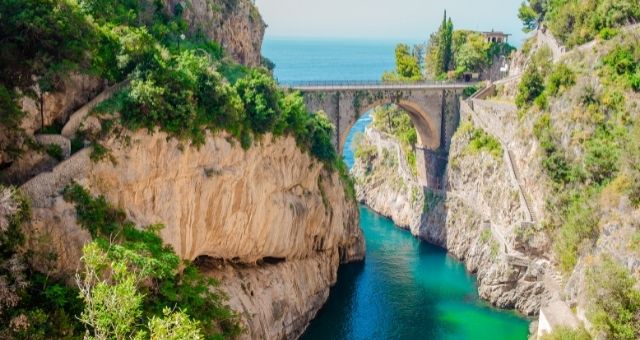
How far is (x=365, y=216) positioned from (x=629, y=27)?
2797cm

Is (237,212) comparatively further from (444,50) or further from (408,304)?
(444,50)

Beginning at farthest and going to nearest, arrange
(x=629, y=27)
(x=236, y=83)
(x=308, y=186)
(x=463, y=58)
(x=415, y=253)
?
1. (x=463, y=58)
2. (x=415, y=253)
3. (x=629, y=27)
4. (x=308, y=186)
5. (x=236, y=83)

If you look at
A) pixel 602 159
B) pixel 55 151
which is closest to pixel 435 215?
pixel 602 159

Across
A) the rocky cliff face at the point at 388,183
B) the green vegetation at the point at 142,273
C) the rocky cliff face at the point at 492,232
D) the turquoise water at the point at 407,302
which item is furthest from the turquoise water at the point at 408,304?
the green vegetation at the point at 142,273

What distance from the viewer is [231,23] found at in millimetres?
43719

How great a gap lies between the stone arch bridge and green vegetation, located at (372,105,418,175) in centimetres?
133

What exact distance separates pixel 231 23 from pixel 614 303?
29.5 metres

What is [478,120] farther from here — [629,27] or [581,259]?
[581,259]

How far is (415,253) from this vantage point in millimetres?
51281

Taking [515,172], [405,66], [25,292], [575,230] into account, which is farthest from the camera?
[405,66]

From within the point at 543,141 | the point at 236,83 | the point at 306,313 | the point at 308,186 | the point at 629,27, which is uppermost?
the point at 629,27

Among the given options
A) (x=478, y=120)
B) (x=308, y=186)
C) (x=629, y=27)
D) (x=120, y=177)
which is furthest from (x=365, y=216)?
(x=120, y=177)

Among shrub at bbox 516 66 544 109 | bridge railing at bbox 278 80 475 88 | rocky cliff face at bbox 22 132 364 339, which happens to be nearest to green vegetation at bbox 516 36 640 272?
shrub at bbox 516 66 544 109

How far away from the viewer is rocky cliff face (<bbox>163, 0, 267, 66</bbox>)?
131 ft
